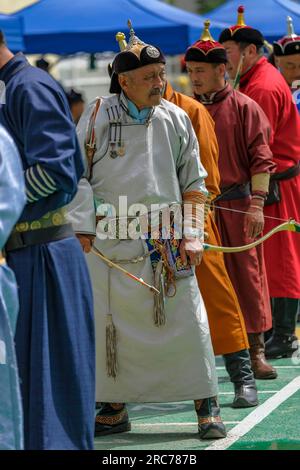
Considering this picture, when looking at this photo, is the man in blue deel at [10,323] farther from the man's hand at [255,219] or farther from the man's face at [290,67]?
the man's face at [290,67]

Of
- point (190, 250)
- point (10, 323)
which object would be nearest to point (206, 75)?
point (190, 250)

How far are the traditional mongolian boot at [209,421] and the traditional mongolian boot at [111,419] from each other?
462mm

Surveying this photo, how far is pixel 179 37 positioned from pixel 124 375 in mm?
8106

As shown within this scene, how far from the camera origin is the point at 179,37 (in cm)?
1433

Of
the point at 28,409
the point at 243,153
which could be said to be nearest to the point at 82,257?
the point at 28,409

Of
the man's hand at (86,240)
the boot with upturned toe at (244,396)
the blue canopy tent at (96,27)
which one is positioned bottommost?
the boot with upturned toe at (244,396)

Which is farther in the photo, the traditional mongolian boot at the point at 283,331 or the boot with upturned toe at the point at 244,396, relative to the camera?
the traditional mongolian boot at the point at 283,331

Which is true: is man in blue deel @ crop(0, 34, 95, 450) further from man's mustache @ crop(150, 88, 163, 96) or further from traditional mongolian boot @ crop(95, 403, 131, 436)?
traditional mongolian boot @ crop(95, 403, 131, 436)

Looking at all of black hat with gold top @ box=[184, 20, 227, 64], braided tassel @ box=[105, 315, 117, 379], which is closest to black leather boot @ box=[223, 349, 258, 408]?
braided tassel @ box=[105, 315, 117, 379]

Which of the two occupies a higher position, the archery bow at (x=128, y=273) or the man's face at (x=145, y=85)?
the man's face at (x=145, y=85)

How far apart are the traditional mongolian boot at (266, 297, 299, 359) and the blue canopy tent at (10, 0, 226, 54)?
5.37 m

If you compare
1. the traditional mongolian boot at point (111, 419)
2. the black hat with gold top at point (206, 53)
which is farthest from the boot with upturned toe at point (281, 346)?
the traditional mongolian boot at point (111, 419)

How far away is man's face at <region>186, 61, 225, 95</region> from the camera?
8.07m

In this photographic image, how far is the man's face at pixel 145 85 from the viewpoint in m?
6.62
